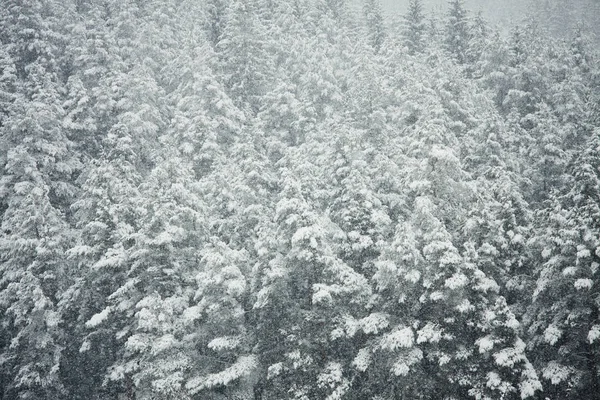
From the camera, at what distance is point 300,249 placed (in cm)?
1895

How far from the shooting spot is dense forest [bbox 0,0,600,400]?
18.0 metres

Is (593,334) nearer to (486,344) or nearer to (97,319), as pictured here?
(486,344)

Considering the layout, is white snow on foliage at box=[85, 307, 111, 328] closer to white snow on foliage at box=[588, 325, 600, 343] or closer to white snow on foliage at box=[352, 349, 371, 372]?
white snow on foliage at box=[352, 349, 371, 372]

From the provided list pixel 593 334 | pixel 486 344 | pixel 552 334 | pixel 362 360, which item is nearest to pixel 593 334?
pixel 593 334

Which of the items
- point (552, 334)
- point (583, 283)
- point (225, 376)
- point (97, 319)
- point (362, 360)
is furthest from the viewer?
point (97, 319)

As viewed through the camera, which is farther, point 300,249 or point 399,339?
point 300,249

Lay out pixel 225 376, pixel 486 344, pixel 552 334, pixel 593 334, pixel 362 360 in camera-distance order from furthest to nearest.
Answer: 1. pixel 362 360
2. pixel 225 376
3. pixel 552 334
4. pixel 486 344
5. pixel 593 334

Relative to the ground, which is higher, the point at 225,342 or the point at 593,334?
the point at 593,334

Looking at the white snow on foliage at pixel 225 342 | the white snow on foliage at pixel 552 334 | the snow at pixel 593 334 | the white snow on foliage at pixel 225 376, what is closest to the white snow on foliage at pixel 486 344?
the white snow on foliage at pixel 552 334

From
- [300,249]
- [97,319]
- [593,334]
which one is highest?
[300,249]

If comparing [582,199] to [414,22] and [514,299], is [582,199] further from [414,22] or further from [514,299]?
[414,22]

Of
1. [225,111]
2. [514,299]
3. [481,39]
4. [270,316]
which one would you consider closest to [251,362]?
[270,316]

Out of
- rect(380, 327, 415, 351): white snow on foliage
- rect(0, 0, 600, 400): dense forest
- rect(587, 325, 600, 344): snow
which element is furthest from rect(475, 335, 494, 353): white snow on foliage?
rect(587, 325, 600, 344): snow

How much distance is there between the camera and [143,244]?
20438 mm
